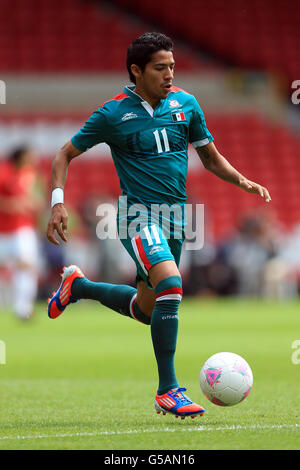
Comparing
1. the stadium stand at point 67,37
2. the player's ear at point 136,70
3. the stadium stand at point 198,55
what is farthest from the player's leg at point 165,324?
the stadium stand at point 67,37

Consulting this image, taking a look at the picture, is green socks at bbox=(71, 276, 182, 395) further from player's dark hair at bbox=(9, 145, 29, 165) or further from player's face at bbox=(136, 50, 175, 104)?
player's dark hair at bbox=(9, 145, 29, 165)

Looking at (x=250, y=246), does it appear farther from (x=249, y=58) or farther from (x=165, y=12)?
(x=165, y=12)

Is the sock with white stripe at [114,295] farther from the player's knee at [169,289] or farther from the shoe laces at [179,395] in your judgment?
the shoe laces at [179,395]

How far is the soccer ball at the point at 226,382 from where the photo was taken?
16.3 ft

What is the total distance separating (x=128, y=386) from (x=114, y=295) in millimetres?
776

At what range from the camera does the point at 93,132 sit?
5391 millimetres

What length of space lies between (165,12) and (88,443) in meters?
20.2

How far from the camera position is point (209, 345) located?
9500 mm

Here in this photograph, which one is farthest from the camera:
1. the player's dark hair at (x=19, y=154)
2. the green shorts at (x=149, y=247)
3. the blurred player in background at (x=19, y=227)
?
the blurred player in background at (x=19, y=227)

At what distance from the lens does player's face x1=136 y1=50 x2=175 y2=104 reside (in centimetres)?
522

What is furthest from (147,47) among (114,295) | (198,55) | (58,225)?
(198,55)

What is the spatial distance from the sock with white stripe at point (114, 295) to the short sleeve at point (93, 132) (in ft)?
3.83

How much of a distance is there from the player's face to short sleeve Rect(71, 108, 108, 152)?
35cm

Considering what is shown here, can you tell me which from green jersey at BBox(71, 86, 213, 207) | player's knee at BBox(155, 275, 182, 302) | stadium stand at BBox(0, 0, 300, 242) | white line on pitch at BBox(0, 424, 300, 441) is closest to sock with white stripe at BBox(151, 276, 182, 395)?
player's knee at BBox(155, 275, 182, 302)
